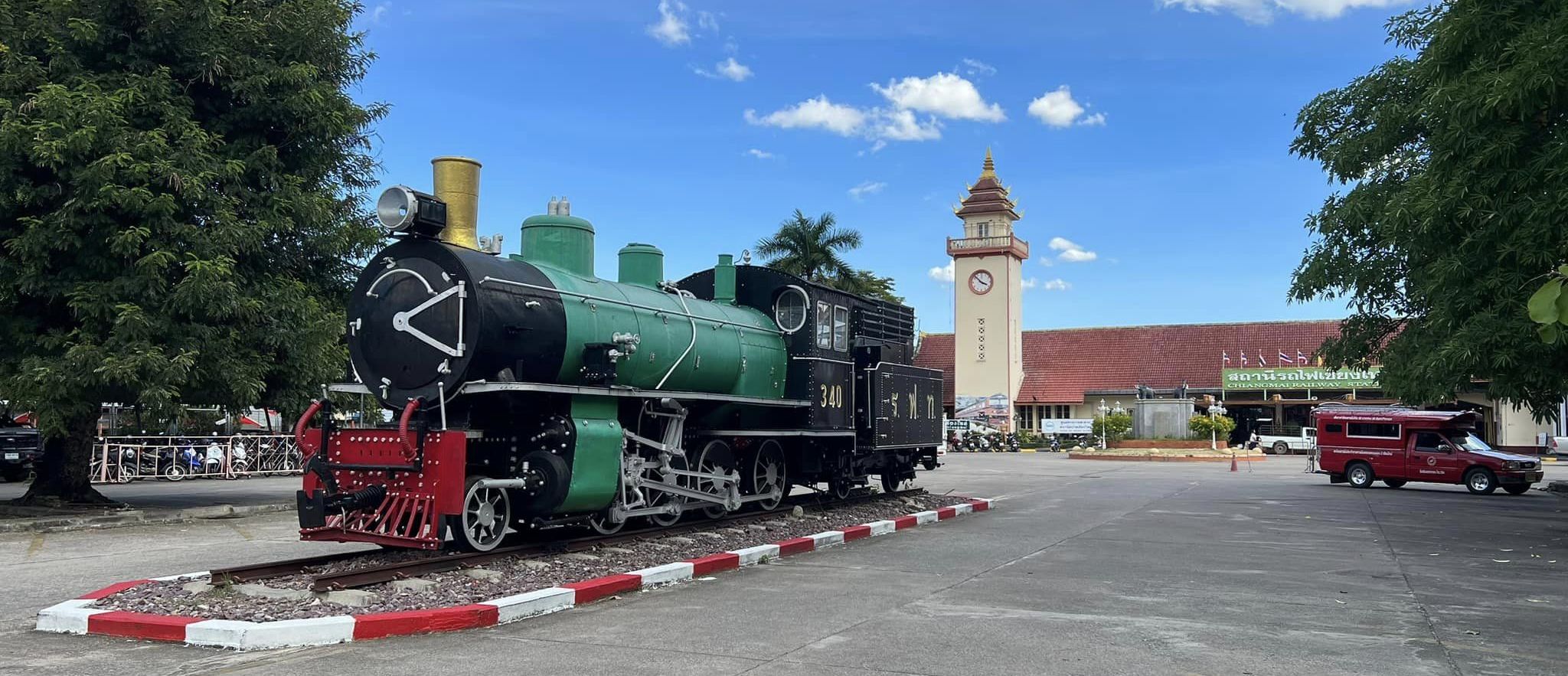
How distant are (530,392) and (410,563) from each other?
182 centimetres

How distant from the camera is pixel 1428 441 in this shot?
2394 centimetres

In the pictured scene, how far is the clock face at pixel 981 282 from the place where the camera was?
55.6 metres

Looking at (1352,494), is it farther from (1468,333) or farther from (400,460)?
(400,460)

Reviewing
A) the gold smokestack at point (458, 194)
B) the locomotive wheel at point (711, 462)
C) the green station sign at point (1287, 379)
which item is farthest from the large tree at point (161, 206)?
the green station sign at point (1287, 379)

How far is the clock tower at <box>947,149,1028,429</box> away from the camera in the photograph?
55000 millimetres

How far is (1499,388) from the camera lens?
13062mm

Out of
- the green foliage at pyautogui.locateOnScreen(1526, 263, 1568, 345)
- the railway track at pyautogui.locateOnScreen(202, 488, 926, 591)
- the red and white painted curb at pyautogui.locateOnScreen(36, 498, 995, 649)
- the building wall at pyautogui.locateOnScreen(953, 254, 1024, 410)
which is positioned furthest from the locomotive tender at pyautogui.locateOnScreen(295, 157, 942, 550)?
the building wall at pyautogui.locateOnScreen(953, 254, 1024, 410)

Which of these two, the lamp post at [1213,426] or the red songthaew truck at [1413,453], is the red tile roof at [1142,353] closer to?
the lamp post at [1213,426]

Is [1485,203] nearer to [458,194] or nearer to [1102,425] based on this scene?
[458,194]

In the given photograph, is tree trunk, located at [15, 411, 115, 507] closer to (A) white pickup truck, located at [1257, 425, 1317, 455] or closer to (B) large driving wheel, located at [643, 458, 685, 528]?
(B) large driving wheel, located at [643, 458, 685, 528]

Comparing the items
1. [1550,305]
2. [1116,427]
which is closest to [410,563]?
[1550,305]

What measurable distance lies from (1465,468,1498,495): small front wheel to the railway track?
1942cm

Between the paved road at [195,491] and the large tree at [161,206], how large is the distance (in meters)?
2.07


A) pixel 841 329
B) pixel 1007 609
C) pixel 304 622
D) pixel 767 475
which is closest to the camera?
pixel 304 622
